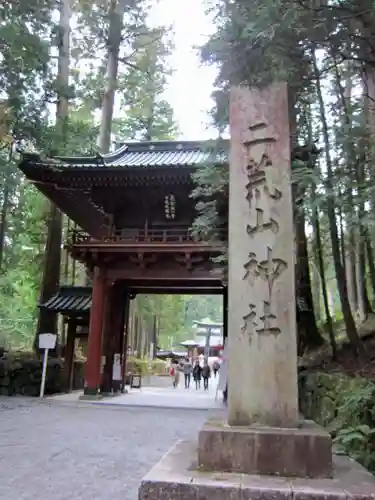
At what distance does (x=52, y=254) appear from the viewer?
14781 mm

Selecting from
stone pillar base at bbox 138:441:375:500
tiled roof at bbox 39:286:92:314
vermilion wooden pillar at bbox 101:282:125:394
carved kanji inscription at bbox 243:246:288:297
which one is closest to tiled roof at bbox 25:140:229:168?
vermilion wooden pillar at bbox 101:282:125:394

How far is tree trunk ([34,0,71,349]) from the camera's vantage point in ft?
47.2

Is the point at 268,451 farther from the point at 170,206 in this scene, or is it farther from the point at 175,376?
the point at 175,376

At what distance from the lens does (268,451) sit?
2.93m

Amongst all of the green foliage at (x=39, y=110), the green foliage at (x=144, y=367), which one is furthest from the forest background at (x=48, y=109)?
the green foliage at (x=144, y=367)

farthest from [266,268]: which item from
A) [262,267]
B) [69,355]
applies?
[69,355]

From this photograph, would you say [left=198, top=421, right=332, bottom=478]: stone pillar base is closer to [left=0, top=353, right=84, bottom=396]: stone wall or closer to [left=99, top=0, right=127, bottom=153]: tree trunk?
[left=0, top=353, right=84, bottom=396]: stone wall

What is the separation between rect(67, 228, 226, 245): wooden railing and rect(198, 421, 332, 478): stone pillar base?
27.2ft

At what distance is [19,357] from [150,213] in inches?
235

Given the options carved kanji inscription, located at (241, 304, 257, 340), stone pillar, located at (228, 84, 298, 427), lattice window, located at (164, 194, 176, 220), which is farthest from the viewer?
lattice window, located at (164, 194, 176, 220)

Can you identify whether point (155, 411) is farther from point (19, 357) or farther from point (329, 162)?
point (329, 162)

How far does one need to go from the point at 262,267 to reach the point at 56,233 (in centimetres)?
1270

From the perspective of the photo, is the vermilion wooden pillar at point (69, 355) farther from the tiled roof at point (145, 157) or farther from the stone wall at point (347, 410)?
the stone wall at point (347, 410)

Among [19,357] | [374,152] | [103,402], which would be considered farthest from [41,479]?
[19,357]
